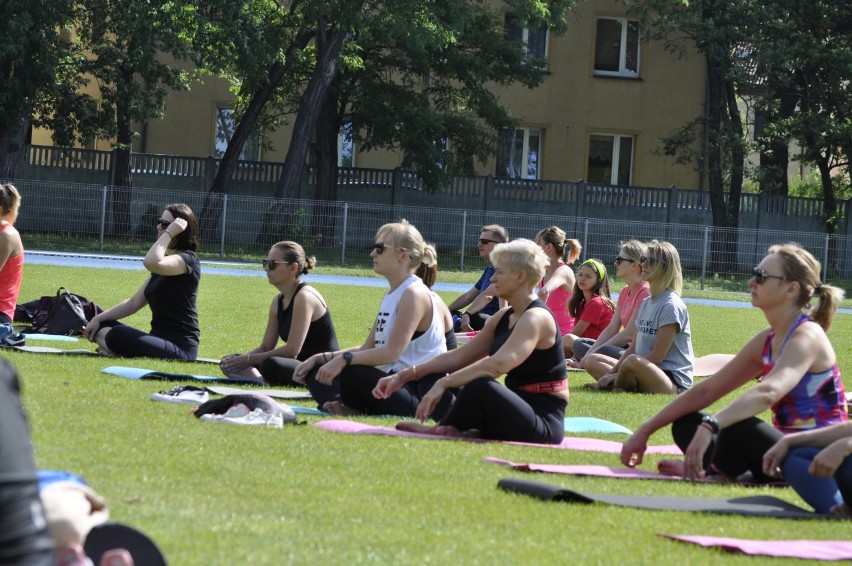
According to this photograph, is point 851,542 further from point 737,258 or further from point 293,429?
point 737,258

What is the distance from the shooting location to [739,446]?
22.2ft

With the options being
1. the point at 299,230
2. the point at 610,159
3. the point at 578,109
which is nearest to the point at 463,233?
the point at 299,230

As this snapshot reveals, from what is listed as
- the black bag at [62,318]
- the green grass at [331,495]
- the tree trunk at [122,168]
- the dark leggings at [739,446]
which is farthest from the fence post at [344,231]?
the dark leggings at [739,446]

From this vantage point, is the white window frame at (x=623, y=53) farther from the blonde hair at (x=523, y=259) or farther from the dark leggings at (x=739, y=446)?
the dark leggings at (x=739, y=446)

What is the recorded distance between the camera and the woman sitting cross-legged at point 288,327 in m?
10.4

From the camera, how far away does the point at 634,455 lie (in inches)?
297

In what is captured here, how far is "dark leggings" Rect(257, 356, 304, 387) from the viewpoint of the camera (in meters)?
10.4

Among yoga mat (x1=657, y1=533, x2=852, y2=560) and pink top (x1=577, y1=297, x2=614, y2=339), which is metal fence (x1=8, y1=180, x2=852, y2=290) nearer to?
pink top (x1=577, y1=297, x2=614, y2=339)

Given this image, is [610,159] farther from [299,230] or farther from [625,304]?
[625,304]

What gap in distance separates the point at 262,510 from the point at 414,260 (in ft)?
12.6

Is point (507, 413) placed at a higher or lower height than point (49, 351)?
higher

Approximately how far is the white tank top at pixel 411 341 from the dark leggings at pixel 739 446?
2.33 metres

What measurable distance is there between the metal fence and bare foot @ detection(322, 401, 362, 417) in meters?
21.7

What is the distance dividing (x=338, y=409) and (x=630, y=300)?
4531 millimetres
